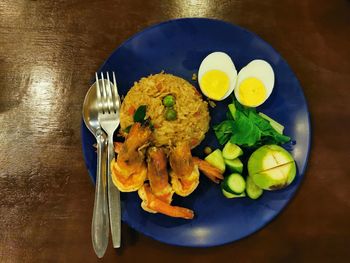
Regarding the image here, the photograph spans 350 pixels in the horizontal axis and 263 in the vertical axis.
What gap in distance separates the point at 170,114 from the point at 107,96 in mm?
283

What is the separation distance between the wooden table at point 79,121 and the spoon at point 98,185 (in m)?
0.16

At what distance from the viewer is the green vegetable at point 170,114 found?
1456 millimetres

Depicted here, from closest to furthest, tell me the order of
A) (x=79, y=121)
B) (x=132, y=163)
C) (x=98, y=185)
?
1. (x=132, y=163)
2. (x=98, y=185)
3. (x=79, y=121)

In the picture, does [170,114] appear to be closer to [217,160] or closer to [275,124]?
[217,160]

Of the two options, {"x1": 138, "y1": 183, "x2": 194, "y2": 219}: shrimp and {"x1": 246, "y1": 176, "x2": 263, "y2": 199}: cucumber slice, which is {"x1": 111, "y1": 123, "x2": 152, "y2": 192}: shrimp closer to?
{"x1": 138, "y1": 183, "x2": 194, "y2": 219}: shrimp

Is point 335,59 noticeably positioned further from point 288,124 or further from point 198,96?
point 198,96

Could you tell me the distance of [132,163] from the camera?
131 cm

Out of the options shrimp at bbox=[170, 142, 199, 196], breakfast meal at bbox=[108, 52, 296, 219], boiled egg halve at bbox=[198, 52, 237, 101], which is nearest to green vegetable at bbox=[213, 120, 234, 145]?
breakfast meal at bbox=[108, 52, 296, 219]

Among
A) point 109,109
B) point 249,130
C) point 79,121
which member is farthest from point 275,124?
point 79,121

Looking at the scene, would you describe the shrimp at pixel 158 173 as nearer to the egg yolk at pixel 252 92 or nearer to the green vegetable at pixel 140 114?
the green vegetable at pixel 140 114

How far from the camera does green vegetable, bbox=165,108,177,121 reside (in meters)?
1.46

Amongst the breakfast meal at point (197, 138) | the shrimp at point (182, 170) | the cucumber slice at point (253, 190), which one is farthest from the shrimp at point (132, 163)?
the cucumber slice at point (253, 190)

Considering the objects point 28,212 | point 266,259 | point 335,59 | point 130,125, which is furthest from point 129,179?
point 335,59

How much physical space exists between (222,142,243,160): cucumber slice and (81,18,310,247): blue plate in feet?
0.24
